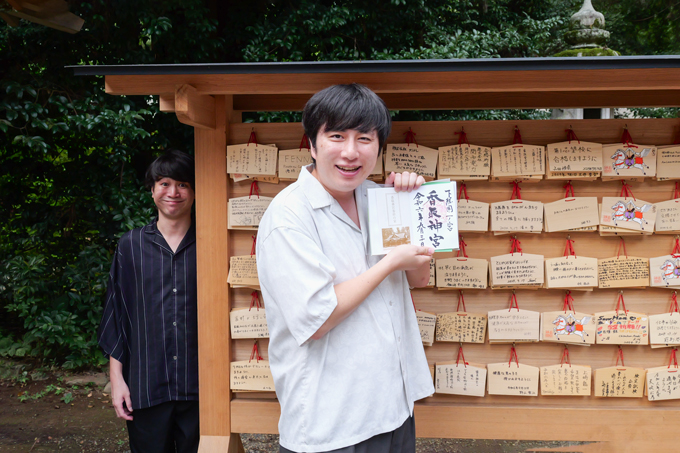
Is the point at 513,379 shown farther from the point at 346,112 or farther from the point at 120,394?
the point at 120,394

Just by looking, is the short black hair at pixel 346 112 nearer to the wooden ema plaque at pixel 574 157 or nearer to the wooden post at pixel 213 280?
the wooden post at pixel 213 280

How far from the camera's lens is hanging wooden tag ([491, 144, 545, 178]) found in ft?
8.34

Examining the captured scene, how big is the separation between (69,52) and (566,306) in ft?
16.0

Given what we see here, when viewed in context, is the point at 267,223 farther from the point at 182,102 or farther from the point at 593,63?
the point at 593,63

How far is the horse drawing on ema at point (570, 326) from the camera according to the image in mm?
2582

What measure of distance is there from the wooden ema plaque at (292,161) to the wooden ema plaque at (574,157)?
1244 millimetres

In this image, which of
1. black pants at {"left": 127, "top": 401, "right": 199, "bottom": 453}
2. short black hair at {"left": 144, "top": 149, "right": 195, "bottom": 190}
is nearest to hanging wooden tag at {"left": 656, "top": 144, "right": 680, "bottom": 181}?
short black hair at {"left": 144, "top": 149, "right": 195, "bottom": 190}

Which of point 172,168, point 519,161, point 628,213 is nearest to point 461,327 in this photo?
point 519,161

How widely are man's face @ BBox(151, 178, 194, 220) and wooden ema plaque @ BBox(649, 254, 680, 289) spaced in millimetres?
2428

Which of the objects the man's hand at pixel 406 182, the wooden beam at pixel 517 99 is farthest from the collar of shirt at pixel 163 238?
the man's hand at pixel 406 182

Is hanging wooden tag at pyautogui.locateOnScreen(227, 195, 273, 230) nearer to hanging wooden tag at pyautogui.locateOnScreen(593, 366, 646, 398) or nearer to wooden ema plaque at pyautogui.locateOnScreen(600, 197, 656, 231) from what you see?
wooden ema plaque at pyautogui.locateOnScreen(600, 197, 656, 231)

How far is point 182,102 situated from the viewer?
223cm

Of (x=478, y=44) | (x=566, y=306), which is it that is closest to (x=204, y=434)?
(x=566, y=306)

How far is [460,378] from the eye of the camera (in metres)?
2.66
